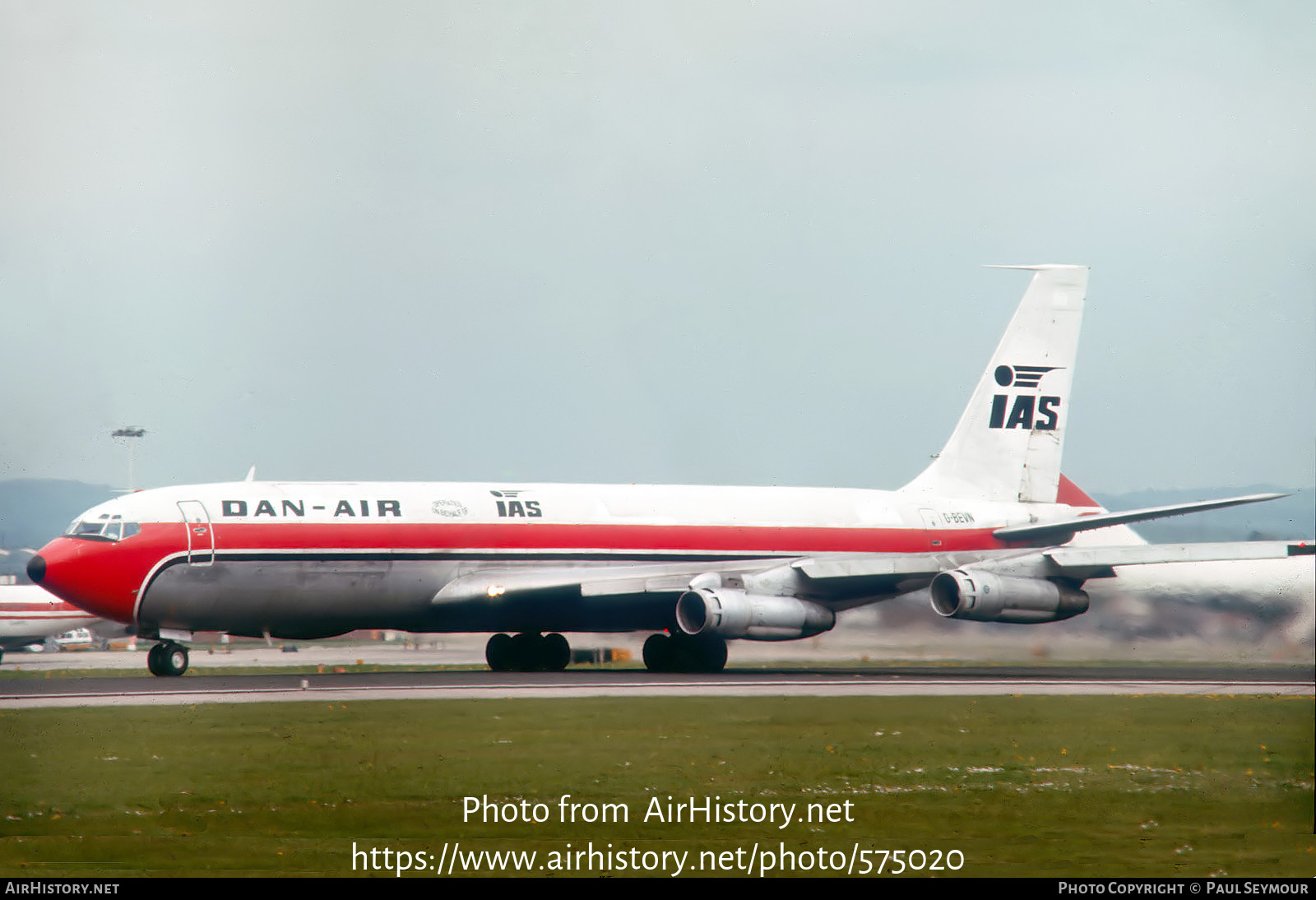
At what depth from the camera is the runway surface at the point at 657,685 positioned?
23.6 meters

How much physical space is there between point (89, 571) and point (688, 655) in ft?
45.2

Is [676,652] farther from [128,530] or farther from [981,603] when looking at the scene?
[128,530]

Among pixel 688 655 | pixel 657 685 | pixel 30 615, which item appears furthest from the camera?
pixel 30 615

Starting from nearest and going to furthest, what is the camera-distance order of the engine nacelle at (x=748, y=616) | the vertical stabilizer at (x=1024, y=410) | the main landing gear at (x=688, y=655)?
the engine nacelle at (x=748, y=616) → the main landing gear at (x=688, y=655) → the vertical stabilizer at (x=1024, y=410)

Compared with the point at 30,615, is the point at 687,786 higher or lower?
higher

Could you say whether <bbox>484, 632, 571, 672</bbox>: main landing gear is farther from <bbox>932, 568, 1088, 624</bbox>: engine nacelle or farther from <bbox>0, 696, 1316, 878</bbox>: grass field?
<bbox>0, 696, 1316, 878</bbox>: grass field

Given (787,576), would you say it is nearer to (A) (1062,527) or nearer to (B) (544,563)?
(B) (544,563)

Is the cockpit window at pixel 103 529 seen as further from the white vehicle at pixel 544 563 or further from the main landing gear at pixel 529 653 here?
the main landing gear at pixel 529 653

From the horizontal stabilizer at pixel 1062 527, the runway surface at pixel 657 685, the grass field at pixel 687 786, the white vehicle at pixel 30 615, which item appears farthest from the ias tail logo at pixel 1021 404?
the white vehicle at pixel 30 615

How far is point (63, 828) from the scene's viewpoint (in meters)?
14.0

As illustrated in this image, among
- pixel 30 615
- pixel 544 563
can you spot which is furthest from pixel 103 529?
pixel 30 615

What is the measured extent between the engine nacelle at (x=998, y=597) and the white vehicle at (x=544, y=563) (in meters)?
0.05

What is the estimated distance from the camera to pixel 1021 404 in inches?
1800

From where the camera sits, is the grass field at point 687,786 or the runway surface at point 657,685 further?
the runway surface at point 657,685
